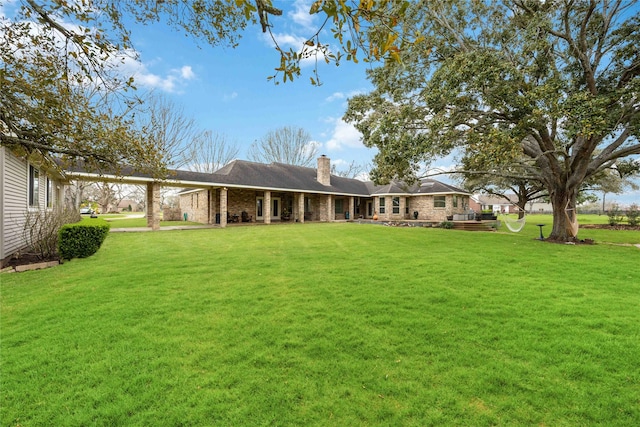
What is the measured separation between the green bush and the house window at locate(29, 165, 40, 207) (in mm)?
4184

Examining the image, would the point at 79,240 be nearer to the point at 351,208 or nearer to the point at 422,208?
the point at 351,208

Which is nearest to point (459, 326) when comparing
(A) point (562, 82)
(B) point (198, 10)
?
(B) point (198, 10)

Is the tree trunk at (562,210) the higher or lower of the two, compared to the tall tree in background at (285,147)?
lower

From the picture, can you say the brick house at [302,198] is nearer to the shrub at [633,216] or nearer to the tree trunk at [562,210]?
the tree trunk at [562,210]

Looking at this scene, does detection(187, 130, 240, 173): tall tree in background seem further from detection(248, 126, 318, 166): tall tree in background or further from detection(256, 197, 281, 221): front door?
detection(256, 197, 281, 221): front door

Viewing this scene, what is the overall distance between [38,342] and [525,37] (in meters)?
13.8

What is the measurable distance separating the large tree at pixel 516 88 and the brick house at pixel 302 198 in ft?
30.2

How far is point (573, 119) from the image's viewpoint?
838cm

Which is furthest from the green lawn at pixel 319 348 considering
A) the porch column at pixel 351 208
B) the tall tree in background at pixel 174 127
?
the tall tree in background at pixel 174 127

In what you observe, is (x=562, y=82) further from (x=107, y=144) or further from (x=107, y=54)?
(x=107, y=144)

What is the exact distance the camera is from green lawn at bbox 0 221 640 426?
2.30 metres

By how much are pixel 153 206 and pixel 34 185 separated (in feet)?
17.7

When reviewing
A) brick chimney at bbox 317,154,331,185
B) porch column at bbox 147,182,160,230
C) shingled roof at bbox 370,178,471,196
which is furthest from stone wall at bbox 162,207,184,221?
shingled roof at bbox 370,178,471,196

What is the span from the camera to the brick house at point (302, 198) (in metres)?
20.4
